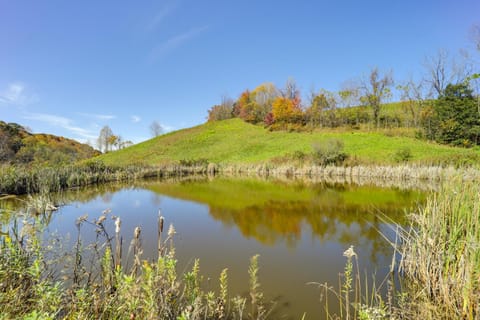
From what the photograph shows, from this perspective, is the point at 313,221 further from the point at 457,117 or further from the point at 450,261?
the point at 457,117

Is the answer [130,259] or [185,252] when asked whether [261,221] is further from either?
[130,259]

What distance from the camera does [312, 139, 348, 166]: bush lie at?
904 inches

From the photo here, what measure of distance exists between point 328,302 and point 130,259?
129 inches

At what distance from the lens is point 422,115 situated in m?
33.6

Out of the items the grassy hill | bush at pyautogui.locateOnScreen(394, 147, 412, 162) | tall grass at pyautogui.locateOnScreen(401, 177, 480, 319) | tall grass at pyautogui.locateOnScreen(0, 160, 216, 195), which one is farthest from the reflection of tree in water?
bush at pyautogui.locateOnScreen(394, 147, 412, 162)

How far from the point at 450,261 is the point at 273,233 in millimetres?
3521

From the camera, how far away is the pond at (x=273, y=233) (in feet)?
11.8

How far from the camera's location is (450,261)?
2.91 metres

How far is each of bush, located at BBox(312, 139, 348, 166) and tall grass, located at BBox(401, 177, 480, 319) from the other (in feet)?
65.3

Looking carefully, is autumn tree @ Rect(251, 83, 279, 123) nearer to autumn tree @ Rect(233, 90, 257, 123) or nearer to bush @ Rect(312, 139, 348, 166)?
autumn tree @ Rect(233, 90, 257, 123)

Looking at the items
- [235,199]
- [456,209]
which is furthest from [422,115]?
[456,209]

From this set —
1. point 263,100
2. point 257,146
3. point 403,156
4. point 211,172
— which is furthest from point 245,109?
point 403,156

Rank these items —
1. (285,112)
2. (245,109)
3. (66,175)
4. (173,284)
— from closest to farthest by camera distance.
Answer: (173,284) → (66,175) → (285,112) → (245,109)

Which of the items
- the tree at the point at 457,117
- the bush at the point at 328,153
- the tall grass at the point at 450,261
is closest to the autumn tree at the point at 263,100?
the bush at the point at 328,153
